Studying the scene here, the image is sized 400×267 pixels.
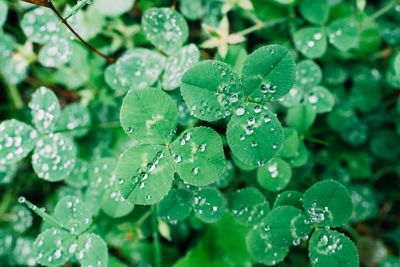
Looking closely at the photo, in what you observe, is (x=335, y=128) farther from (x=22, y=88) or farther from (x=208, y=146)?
(x=22, y=88)

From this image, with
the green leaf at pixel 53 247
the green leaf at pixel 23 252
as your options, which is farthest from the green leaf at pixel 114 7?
the green leaf at pixel 23 252

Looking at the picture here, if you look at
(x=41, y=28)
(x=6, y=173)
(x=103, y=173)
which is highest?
(x=41, y=28)

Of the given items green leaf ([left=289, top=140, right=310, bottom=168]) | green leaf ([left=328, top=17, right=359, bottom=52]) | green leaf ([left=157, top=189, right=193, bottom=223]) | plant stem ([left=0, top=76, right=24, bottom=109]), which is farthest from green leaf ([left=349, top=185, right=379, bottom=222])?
plant stem ([left=0, top=76, right=24, bottom=109])

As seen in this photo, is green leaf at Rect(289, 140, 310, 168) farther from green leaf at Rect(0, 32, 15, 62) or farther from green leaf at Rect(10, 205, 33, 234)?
green leaf at Rect(0, 32, 15, 62)

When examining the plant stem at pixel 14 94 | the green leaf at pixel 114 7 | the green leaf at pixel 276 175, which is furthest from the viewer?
the plant stem at pixel 14 94

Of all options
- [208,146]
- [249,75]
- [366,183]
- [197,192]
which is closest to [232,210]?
[197,192]

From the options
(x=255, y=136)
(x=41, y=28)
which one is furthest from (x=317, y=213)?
(x=41, y=28)

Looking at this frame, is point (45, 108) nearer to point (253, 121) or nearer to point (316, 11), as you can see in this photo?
point (253, 121)

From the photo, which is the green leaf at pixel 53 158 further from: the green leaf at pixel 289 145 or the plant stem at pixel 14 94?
the green leaf at pixel 289 145
